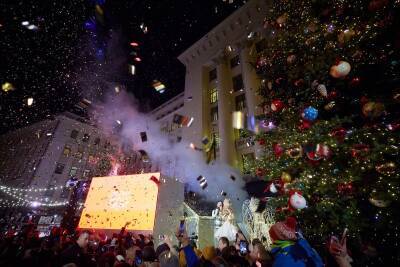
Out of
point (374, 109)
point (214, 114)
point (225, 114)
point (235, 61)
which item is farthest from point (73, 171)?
point (374, 109)

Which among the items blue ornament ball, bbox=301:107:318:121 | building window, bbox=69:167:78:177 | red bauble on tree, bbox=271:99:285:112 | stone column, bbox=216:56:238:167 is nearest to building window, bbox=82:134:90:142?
building window, bbox=69:167:78:177

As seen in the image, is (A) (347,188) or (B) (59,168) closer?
(A) (347,188)

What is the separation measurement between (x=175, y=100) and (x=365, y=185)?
80.2 feet

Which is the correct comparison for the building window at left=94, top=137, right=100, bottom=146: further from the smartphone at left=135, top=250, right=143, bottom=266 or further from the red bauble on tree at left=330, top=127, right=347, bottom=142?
the red bauble on tree at left=330, top=127, right=347, bottom=142

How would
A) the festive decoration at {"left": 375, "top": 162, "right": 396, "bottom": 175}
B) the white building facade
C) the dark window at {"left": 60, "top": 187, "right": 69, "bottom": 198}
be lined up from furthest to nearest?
the dark window at {"left": 60, "top": 187, "right": 69, "bottom": 198} < the white building facade < the festive decoration at {"left": 375, "top": 162, "right": 396, "bottom": 175}

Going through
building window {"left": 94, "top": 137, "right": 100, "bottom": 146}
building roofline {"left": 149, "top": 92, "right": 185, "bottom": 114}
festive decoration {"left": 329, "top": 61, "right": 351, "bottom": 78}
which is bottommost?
festive decoration {"left": 329, "top": 61, "right": 351, "bottom": 78}

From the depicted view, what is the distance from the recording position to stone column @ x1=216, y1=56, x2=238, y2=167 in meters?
18.7

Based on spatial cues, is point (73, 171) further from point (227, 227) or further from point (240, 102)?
point (227, 227)

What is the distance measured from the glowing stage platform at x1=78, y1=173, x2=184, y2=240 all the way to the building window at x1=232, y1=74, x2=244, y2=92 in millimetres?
13937

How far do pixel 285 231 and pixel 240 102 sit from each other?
750 inches

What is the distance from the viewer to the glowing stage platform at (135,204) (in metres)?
9.01

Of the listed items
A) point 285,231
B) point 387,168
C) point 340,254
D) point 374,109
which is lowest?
point 340,254

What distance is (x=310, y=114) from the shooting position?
567cm

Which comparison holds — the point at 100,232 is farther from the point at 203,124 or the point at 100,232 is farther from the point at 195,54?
the point at 195,54
